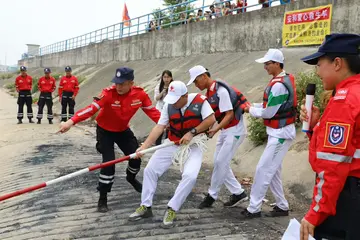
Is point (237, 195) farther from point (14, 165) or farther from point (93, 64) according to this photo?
point (93, 64)

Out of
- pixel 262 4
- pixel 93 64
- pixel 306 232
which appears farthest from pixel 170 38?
pixel 306 232

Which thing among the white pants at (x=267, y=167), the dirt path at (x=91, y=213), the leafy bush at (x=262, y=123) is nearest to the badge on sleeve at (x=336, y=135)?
the dirt path at (x=91, y=213)

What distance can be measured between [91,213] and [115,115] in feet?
4.26

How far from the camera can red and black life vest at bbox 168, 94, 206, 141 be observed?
4.54 metres

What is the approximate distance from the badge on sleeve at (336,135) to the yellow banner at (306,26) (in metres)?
9.57

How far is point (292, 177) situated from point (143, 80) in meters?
12.5

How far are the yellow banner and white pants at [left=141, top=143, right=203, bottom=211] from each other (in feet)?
25.6

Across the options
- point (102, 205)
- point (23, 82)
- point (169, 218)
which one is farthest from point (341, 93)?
point (23, 82)

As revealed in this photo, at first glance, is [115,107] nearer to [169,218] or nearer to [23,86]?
[169,218]

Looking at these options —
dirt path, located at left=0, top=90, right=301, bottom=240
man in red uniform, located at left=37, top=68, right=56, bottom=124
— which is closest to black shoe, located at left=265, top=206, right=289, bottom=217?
dirt path, located at left=0, top=90, right=301, bottom=240

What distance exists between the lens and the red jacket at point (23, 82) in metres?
13.0

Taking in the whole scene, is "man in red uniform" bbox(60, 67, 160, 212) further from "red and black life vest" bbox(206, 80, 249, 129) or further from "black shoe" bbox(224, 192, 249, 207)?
"black shoe" bbox(224, 192, 249, 207)

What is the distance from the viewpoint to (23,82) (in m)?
13.1

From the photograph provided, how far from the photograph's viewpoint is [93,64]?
101ft
